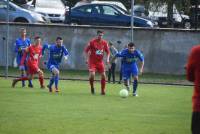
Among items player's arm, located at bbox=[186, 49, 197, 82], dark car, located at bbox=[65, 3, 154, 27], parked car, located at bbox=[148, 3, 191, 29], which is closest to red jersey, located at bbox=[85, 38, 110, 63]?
dark car, located at bbox=[65, 3, 154, 27]

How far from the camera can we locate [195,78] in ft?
32.2

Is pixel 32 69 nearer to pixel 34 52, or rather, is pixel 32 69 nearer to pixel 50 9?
pixel 34 52

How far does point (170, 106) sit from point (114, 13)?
19.2 m

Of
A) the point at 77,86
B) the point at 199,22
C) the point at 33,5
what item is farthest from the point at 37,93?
the point at 33,5

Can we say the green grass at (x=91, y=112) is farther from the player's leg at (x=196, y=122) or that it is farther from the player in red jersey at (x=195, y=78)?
the player's leg at (x=196, y=122)

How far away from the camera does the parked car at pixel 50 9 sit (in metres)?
45.2

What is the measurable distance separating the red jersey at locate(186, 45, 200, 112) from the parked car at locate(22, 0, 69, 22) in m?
35.4

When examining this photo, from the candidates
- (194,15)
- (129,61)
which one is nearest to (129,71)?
(129,61)

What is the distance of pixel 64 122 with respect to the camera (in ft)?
52.5

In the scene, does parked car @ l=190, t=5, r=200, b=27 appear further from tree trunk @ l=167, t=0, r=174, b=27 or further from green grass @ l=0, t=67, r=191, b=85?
tree trunk @ l=167, t=0, r=174, b=27

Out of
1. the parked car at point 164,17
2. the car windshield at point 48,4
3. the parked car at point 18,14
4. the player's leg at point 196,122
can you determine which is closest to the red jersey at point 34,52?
the parked car at point 18,14

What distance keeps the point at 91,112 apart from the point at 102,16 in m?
21.7

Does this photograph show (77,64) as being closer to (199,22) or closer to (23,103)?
(199,22)

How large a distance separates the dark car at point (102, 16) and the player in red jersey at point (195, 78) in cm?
2930
